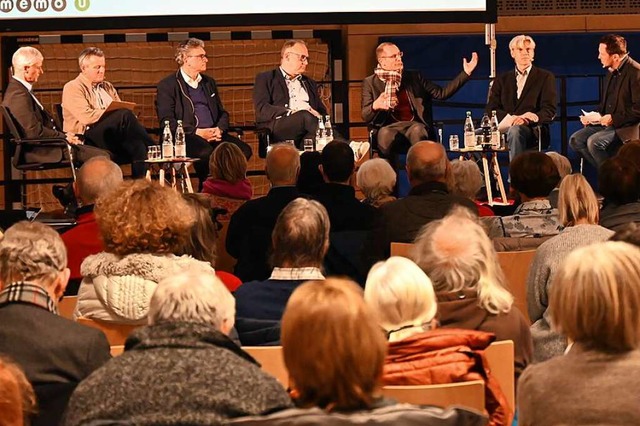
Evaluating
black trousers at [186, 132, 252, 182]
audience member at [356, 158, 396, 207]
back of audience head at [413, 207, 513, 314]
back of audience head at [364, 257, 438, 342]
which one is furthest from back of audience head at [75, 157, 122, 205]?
black trousers at [186, 132, 252, 182]

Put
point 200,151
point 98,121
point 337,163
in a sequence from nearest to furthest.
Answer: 1. point 337,163
2. point 98,121
3. point 200,151

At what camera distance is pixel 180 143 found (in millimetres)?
7594

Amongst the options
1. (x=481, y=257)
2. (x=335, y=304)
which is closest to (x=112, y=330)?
(x=481, y=257)

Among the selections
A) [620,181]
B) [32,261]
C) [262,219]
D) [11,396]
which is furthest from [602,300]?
[262,219]

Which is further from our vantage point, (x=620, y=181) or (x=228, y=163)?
(x=228, y=163)

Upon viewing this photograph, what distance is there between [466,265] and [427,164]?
5.82ft

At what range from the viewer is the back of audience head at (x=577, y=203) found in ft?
14.0

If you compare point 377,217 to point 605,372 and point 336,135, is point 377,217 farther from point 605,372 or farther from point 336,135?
point 336,135

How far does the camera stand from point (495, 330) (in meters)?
3.29

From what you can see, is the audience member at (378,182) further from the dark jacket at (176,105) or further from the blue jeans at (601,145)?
the blue jeans at (601,145)

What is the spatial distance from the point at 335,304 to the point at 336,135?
19.6 feet

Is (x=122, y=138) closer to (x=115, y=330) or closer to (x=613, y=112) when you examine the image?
(x=613, y=112)

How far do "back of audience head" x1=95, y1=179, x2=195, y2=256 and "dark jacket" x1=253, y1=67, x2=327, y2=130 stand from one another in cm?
456

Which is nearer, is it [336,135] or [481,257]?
[481,257]
